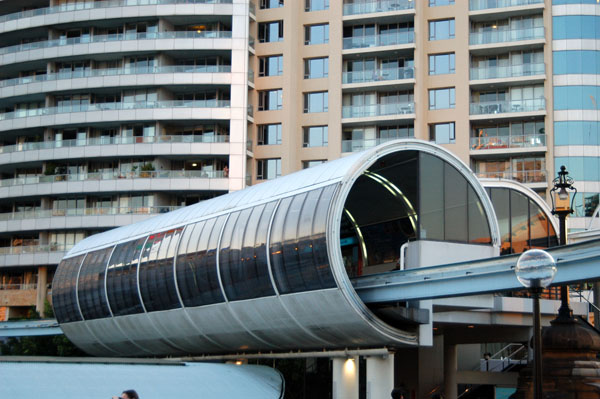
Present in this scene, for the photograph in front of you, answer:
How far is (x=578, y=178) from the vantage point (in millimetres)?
77062

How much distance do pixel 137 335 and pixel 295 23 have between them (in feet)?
150

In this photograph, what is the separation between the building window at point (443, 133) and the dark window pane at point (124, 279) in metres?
39.9

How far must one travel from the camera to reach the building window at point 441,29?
82125 mm

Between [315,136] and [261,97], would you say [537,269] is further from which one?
[261,97]

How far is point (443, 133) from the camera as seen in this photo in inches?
3206

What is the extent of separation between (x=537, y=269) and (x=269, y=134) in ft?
232

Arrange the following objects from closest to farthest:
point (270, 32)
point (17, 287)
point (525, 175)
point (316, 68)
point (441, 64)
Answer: point (525, 175)
point (441, 64)
point (316, 68)
point (270, 32)
point (17, 287)

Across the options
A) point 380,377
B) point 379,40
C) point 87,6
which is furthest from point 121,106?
point 380,377

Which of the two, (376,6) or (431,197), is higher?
(376,6)

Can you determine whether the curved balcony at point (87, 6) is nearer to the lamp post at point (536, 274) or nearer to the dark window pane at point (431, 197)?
the dark window pane at point (431, 197)

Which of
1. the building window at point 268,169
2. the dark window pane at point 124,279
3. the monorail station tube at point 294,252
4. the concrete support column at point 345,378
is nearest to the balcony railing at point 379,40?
the building window at point 268,169

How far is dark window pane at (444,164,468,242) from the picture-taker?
34812 mm

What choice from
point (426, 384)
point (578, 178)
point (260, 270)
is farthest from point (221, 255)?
point (578, 178)

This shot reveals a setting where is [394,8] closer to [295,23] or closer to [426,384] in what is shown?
[295,23]
